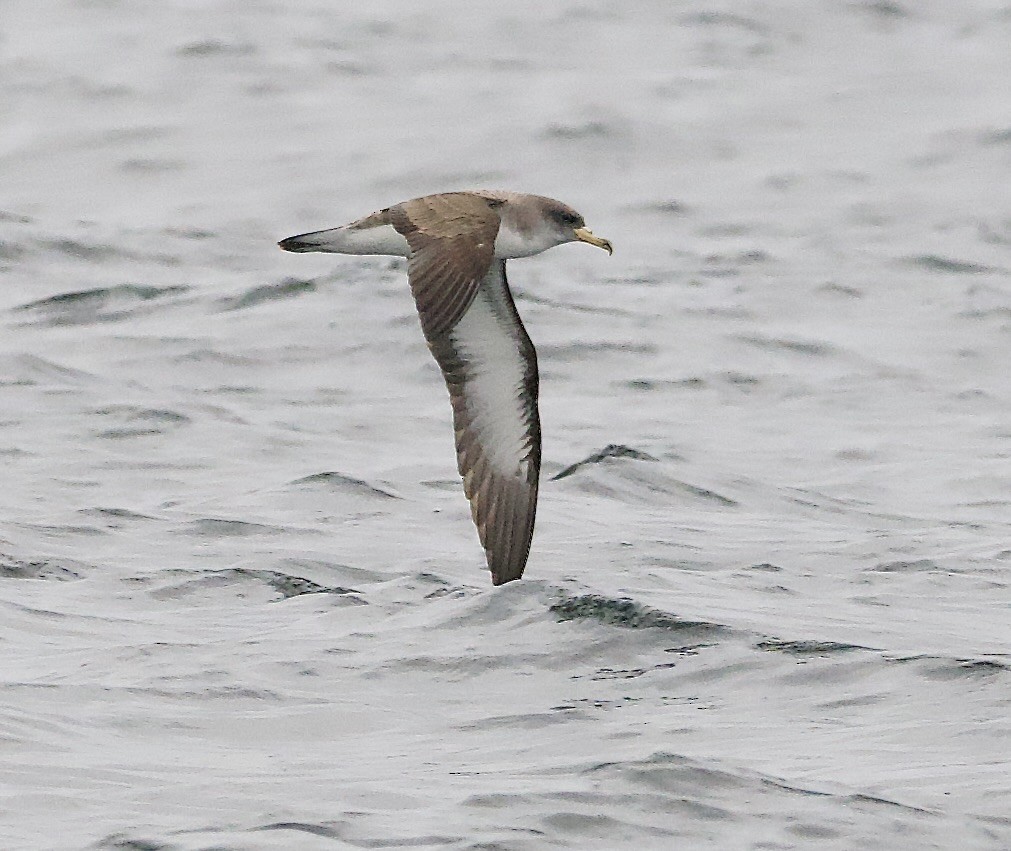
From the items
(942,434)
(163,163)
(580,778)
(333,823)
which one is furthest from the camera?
(163,163)

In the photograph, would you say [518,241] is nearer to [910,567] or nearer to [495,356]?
[495,356]

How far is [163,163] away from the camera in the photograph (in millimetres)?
22312

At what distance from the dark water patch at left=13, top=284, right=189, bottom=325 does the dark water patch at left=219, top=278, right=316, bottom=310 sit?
1.63 feet

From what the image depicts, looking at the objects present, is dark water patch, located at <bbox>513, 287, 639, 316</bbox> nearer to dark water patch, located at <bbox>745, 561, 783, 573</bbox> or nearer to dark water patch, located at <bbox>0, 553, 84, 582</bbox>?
dark water patch, located at <bbox>745, 561, 783, 573</bbox>

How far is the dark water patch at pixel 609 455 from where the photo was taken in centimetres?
1304

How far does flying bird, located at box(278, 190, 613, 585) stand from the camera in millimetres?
9977

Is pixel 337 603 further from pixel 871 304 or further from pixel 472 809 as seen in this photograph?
pixel 871 304

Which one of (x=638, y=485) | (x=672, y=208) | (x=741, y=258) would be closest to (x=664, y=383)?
(x=638, y=485)

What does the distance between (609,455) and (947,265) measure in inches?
273

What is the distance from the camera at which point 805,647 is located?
942cm

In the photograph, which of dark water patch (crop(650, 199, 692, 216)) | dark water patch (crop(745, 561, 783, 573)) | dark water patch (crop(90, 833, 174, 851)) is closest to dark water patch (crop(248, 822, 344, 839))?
dark water patch (crop(90, 833, 174, 851))

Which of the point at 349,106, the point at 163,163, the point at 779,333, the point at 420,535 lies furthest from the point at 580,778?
the point at 349,106

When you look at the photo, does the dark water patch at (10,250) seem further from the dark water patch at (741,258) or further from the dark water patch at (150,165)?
the dark water patch at (741,258)

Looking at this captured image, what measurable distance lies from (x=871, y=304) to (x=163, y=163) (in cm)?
766
